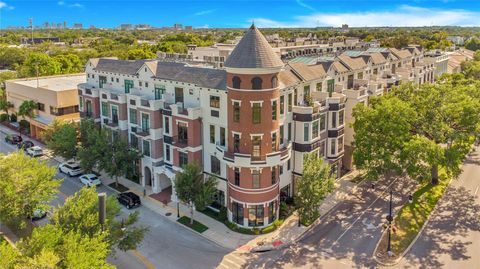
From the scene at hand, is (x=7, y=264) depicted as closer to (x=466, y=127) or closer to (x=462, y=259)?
(x=462, y=259)

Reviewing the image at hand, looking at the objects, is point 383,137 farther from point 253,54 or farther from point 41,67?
point 41,67

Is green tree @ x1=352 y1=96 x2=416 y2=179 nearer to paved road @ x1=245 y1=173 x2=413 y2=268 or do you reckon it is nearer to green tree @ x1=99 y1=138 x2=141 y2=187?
paved road @ x1=245 y1=173 x2=413 y2=268

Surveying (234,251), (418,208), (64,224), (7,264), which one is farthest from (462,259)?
(7,264)

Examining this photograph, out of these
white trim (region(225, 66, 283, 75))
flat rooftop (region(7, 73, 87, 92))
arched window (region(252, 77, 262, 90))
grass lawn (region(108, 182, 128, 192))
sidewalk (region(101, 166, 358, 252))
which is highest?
white trim (region(225, 66, 283, 75))

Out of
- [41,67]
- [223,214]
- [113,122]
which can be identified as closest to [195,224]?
[223,214]

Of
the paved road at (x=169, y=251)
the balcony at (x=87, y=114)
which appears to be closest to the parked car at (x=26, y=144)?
the balcony at (x=87, y=114)

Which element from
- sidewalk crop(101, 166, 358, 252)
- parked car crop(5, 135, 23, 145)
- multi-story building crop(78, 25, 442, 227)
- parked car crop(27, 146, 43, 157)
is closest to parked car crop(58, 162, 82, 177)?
multi-story building crop(78, 25, 442, 227)
